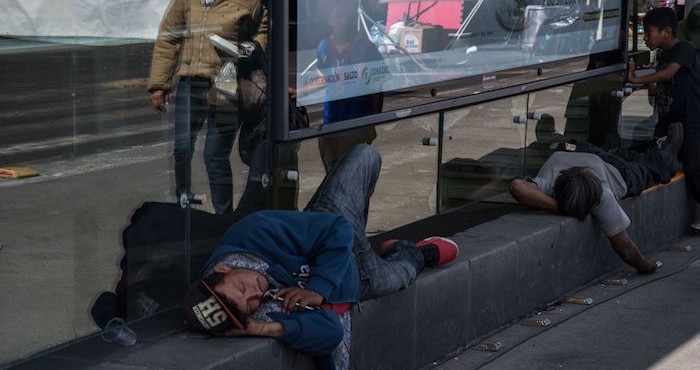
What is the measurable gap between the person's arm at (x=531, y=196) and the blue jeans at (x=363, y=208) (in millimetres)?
1619

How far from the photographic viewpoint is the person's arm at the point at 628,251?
711 centimetres

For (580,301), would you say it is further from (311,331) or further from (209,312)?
(209,312)

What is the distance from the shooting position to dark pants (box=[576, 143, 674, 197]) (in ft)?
24.7

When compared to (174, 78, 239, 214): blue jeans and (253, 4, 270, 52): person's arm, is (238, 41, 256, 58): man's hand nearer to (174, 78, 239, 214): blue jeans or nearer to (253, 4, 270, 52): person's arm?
(253, 4, 270, 52): person's arm

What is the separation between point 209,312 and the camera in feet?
14.2

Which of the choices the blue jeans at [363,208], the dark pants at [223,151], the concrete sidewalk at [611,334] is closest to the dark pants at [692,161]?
the concrete sidewalk at [611,334]

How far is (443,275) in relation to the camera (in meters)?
5.54

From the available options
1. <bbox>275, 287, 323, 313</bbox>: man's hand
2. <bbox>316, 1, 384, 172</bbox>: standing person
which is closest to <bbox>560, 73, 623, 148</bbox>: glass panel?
<bbox>316, 1, 384, 172</bbox>: standing person

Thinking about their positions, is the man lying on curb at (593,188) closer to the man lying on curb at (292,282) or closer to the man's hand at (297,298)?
the man lying on curb at (292,282)

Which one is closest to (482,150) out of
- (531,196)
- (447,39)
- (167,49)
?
(531,196)

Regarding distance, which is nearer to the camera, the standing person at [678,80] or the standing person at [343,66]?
the standing person at [343,66]

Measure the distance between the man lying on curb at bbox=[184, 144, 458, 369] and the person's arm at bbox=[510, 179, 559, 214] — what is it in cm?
189

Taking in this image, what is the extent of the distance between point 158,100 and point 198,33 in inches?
15.1

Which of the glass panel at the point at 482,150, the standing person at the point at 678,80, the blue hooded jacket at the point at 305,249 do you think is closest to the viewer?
the blue hooded jacket at the point at 305,249
